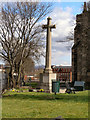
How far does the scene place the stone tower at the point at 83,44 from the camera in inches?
989

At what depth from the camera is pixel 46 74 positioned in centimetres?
1836

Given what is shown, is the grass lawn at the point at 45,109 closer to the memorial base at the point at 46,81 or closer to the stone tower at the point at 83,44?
the memorial base at the point at 46,81

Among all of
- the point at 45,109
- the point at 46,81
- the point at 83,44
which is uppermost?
the point at 83,44

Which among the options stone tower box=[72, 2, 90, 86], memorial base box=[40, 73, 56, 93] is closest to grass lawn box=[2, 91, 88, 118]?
memorial base box=[40, 73, 56, 93]

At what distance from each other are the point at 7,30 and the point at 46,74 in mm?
7566

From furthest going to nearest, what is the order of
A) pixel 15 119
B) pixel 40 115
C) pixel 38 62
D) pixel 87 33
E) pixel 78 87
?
pixel 38 62, pixel 87 33, pixel 78 87, pixel 40 115, pixel 15 119

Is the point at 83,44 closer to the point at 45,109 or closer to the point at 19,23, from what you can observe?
the point at 19,23

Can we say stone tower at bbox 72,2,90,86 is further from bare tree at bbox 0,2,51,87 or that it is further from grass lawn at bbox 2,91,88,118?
grass lawn at bbox 2,91,88,118

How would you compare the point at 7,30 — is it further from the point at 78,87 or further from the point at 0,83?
the point at 78,87

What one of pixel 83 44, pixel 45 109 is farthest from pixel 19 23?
pixel 45 109

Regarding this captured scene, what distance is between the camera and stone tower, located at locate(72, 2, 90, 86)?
2511 cm

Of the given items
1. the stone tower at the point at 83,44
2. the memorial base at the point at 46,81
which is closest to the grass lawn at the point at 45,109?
the memorial base at the point at 46,81

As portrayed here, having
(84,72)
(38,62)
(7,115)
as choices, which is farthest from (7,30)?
(7,115)

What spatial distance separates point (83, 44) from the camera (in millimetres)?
25062
